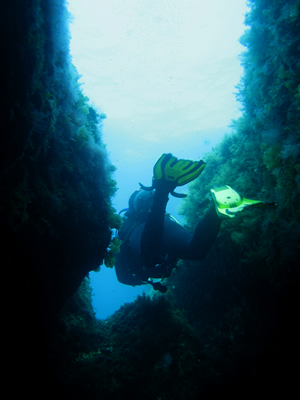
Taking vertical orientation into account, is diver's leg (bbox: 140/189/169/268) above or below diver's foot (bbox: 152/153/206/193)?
below

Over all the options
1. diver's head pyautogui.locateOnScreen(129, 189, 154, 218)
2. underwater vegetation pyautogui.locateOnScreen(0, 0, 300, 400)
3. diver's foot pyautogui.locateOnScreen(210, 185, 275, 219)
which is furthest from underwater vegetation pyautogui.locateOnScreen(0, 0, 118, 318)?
diver's foot pyautogui.locateOnScreen(210, 185, 275, 219)

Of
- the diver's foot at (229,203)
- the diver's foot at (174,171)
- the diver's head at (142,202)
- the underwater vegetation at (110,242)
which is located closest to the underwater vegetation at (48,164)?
the underwater vegetation at (110,242)

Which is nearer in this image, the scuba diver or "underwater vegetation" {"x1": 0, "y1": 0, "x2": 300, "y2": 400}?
"underwater vegetation" {"x1": 0, "y1": 0, "x2": 300, "y2": 400}

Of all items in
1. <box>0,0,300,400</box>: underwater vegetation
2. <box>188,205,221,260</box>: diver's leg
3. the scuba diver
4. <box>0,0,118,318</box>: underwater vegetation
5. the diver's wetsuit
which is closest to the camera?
<box>0,0,118,318</box>: underwater vegetation

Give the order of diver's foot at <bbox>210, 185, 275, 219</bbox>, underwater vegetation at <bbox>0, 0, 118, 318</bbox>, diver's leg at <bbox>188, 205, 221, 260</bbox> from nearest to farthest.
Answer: underwater vegetation at <bbox>0, 0, 118, 318</bbox>, diver's foot at <bbox>210, 185, 275, 219</bbox>, diver's leg at <bbox>188, 205, 221, 260</bbox>

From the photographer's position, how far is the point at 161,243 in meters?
3.42

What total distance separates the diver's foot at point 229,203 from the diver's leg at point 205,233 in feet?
0.63

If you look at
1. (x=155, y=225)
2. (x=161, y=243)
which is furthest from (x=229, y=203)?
(x=161, y=243)

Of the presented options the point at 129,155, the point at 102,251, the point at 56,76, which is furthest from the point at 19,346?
the point at 129,155

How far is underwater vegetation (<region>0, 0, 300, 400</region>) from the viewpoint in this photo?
2.21 m

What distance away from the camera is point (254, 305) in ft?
10.8

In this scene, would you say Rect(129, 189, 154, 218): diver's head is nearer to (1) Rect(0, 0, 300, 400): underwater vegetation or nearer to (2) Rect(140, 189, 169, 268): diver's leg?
(1) Rect(0, 0, 300, 400): underwater vegetation

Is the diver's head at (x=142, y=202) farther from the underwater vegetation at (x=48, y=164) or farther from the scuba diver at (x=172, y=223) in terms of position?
the underwater vegetation at (x=48, y=164)

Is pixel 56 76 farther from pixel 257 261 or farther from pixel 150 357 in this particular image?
pixel 150 357
